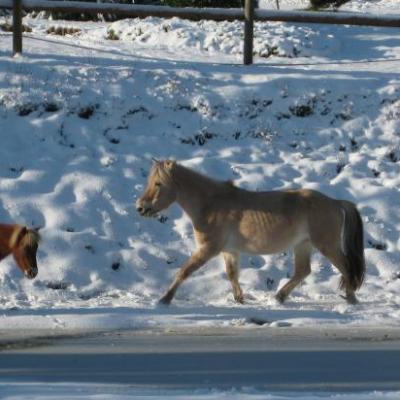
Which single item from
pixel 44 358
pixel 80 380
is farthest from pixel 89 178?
pixel 80 380

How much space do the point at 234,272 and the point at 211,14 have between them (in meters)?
7.59

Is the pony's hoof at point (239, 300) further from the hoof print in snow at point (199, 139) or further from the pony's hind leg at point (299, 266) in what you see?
the hoof print in snow at point (199, 139)

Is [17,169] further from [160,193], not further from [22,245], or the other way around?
[22,245]

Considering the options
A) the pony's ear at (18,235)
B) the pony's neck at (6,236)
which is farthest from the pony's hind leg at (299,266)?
the pony's neck at (6,236)

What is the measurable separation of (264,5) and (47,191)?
96.3 feet

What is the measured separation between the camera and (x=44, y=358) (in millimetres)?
10133

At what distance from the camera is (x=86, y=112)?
61.3 ft

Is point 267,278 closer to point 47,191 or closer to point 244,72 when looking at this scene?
point 47,191

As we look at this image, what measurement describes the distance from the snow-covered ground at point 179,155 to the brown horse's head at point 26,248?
410 millimetres

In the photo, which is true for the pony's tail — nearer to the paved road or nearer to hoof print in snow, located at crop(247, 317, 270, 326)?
hoof print in snow, located at crop(247, 317, 270, 326)

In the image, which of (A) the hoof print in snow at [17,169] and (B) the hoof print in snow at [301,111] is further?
(B) the hoof print in snow at [301,111]

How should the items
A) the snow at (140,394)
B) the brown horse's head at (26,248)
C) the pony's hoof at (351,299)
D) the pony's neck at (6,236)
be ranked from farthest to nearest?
the pony's hoof at (351,299) → the pony's neck at (6,236) → the brown horse's head at (26,248) → the snow at (140,394)

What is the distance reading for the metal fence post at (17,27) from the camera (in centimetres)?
2052

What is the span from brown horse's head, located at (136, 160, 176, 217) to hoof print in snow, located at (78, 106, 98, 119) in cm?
423
